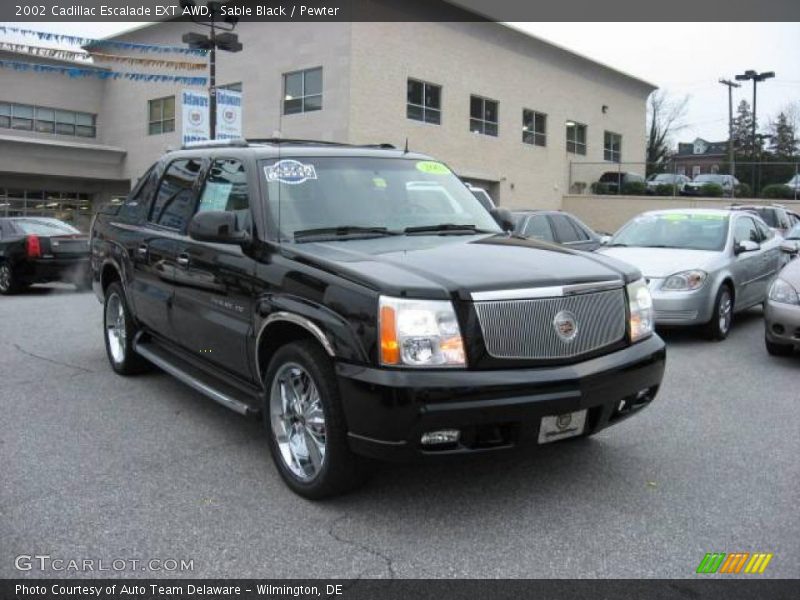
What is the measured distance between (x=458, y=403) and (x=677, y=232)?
7.06 meters

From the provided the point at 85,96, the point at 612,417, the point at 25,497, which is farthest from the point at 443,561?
the point at 85,96

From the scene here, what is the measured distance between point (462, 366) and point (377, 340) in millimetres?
407

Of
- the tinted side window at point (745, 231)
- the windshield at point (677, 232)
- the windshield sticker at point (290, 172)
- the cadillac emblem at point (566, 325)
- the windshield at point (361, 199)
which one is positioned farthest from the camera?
the tinted side window at point (745, 231)

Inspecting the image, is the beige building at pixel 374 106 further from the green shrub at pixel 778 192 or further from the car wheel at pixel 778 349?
the car wheel at pixel 778 349

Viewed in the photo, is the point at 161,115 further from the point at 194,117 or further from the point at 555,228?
the point at 555,228

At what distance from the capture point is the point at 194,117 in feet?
60.0

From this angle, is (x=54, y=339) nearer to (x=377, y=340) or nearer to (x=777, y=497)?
(x=377, y=340)

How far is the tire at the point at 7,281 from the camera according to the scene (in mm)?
13508

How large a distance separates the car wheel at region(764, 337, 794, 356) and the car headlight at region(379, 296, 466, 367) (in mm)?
5348

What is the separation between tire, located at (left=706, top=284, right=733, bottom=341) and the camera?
327 inches

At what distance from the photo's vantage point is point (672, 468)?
14.0ft

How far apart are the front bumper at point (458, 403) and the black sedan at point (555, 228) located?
8.55m

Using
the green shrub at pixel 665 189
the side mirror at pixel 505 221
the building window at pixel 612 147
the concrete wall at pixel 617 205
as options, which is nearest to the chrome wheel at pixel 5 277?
the side mirror at pixel 505 221

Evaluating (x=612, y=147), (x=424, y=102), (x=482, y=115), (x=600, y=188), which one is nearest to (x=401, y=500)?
(x=424, y=102)
